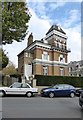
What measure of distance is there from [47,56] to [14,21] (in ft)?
91.8

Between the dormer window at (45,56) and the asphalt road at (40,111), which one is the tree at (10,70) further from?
the asphalt road at (40,111)

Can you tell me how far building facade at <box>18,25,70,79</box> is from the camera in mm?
49094

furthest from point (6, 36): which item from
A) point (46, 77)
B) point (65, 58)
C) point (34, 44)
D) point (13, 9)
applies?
point (65, 58)

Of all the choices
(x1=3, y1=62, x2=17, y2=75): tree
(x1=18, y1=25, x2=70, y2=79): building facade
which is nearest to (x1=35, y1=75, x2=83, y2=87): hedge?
(x1=18, y1=25, x2=70, y2=79): building facade

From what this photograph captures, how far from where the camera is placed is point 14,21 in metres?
23.6

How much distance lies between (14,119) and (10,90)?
1383 centimetres

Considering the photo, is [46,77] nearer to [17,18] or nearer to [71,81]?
[71,81]

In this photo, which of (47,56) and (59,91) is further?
(47,56)

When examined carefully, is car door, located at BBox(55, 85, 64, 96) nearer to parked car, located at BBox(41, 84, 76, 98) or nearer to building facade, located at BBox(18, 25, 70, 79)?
parked car, located at BBox(41, 84, 76, 98)

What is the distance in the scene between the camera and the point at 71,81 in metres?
37.9

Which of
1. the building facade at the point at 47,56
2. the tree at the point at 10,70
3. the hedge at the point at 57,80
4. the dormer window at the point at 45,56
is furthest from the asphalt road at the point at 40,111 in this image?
the tree at the point at 10,70

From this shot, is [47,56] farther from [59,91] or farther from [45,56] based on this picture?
[59,91]

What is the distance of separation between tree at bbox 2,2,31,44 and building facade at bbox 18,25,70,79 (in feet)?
78.2

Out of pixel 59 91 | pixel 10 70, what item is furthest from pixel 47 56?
pixel 59 91
